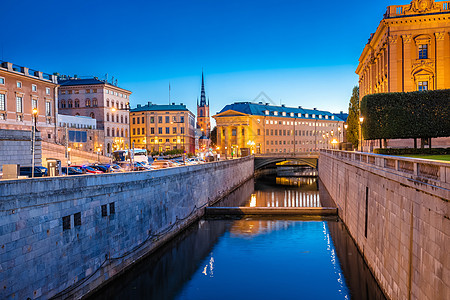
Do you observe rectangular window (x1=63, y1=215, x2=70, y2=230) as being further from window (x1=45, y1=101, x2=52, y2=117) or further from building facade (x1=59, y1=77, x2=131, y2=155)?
building facade (x1=59, y1=77, x2=131, y2=155)

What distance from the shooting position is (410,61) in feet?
182

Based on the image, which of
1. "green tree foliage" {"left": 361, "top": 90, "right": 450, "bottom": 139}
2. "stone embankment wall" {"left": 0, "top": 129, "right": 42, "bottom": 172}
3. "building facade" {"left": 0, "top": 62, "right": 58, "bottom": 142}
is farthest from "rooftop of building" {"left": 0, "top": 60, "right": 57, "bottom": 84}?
"green tree foliage" {"left": 361, "top": 90, "right": 450, "bottom": 139}

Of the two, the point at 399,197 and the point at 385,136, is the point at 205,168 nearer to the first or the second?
the point at 385,136

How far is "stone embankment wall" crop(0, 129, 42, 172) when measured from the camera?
3180 centimetres

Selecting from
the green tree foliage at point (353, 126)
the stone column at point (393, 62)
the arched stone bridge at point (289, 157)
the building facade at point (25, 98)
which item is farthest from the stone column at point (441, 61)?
the building facade at point (25, 98)

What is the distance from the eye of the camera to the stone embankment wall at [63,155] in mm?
47500

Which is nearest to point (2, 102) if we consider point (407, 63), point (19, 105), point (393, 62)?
point (19, 105)

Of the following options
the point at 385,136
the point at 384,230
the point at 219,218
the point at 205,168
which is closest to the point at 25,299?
the point at 384,230

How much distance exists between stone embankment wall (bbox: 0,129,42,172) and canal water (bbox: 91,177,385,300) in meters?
14.9

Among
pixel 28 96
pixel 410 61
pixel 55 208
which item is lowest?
pixel 55 208

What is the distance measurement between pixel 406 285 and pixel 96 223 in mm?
14268

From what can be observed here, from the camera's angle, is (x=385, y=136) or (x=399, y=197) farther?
(x=385, y=136)

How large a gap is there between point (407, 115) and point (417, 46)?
65.5 ft

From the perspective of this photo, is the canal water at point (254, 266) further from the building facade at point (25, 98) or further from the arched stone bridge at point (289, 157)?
the arched stone bridge at point (289, 157)
